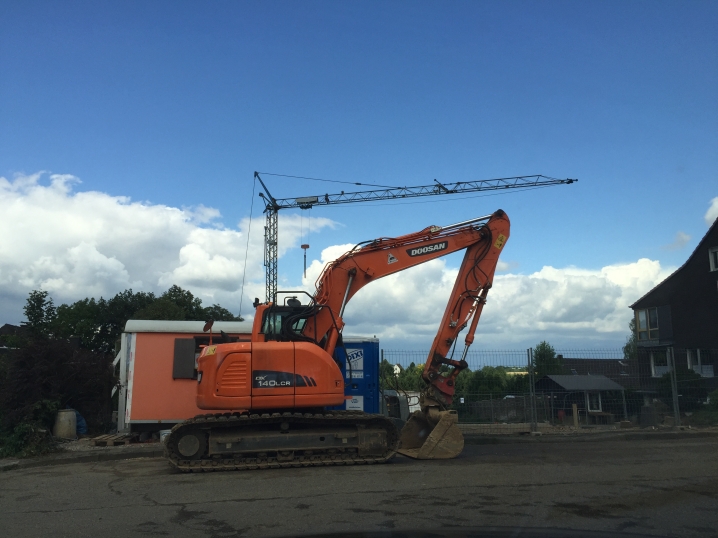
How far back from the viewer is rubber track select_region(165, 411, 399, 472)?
10.4 metres

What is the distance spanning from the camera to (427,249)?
41.4 feet

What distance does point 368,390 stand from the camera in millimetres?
14453

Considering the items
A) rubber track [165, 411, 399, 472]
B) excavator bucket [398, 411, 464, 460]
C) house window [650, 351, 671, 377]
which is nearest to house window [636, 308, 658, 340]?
house window [650, 351, 671, 377]

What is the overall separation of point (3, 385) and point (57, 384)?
119cm

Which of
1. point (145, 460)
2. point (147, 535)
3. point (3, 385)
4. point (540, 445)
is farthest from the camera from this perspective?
point (3, 385)

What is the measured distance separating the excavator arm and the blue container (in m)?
1.81

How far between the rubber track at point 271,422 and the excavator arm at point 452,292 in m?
1.13

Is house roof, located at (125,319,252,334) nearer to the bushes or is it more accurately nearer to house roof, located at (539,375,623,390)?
the bushes

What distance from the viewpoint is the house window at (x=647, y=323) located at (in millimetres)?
35959

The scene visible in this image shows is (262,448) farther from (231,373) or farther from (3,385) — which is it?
(3,385)

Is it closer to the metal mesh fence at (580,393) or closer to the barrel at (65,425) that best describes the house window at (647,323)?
the metal mesh fence at (580,393)

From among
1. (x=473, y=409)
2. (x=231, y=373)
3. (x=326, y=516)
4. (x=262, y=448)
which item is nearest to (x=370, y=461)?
(x=262, y=448)

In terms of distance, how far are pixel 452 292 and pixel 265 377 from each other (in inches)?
169

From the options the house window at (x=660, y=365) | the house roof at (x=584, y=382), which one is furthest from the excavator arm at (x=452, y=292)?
the house window at (x=660, y=365)
